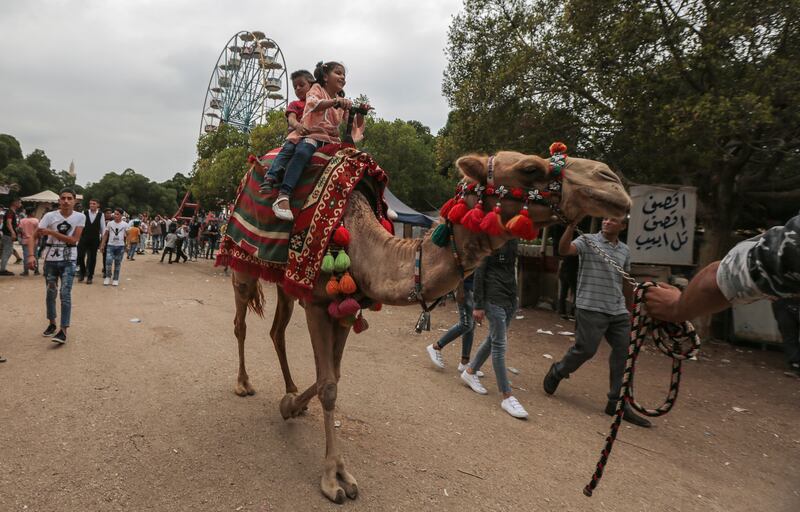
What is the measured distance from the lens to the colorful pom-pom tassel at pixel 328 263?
290 cm

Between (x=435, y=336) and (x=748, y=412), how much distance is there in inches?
181

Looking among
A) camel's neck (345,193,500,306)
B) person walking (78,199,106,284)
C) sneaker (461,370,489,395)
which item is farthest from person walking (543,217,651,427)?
person walking (78,199,106,284)

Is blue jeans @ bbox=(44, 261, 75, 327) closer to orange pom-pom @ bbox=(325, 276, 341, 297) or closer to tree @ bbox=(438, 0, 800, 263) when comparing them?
orange pom-pom @ bbox=(325, 276, 341, 297)

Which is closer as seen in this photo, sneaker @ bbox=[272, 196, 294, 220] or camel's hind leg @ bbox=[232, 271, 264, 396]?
sneaker @ bbox=[272, 196, 294, 220]

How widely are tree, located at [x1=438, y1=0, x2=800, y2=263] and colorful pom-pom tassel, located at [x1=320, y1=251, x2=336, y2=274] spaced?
6.54 meters

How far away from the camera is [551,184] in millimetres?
2213

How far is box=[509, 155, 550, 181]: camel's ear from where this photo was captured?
2.22 metres

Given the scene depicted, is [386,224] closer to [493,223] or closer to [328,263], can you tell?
[328,263]

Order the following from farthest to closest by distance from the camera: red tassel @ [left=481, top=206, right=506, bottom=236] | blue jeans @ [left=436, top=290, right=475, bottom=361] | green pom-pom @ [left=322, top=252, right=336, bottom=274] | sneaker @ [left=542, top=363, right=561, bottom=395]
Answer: blue jeans @ [left=436, top=290, right=475, bottom=361], sneaker @ [left=542, top=363, right=561, bottom=395], green pom-pom @ [left=322, top=252, right=336, bottom=274], red tassel @ [left=481, top=206, right=506, bottom=236]

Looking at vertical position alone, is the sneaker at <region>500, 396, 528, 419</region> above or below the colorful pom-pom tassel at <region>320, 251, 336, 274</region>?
below

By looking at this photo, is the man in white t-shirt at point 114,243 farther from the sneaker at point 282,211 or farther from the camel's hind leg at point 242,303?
the sneaker at point 282,211

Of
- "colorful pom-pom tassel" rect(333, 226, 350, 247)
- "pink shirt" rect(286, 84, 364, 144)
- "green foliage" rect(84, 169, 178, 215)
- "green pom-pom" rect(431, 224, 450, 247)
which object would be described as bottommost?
"colorful pom-pom tassel" rect(333, 226, 350, 247)

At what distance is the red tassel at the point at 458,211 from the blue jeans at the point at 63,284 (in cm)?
551

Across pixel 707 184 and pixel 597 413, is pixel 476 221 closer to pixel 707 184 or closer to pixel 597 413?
pixel 597 413
